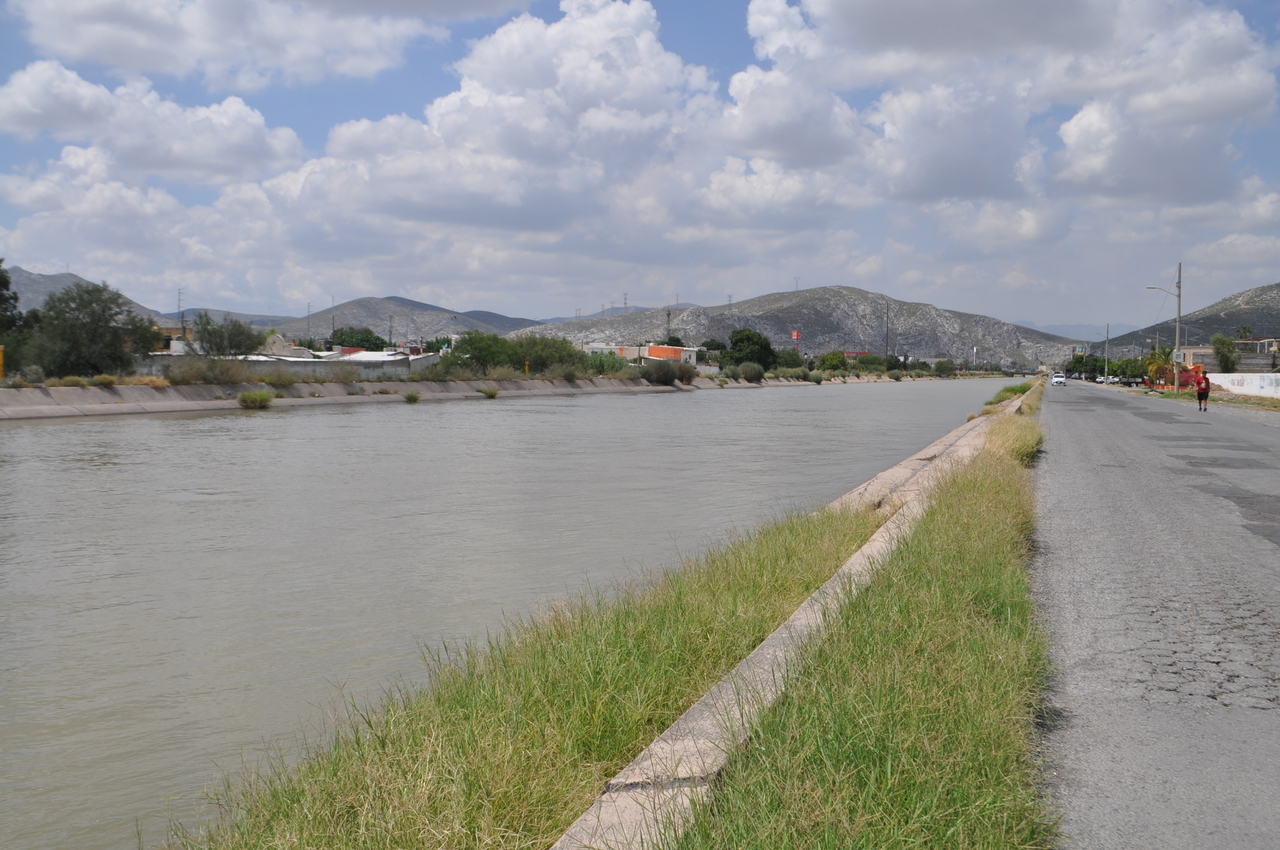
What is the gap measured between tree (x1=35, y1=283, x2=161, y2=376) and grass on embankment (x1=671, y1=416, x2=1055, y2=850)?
Answer: 46.3 metres

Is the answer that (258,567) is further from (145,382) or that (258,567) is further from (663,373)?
(663,373)

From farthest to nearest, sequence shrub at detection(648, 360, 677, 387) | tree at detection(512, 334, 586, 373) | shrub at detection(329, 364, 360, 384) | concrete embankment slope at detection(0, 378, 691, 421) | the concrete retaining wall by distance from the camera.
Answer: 1. shrub at detection(648, 360, 677, 387)
2. tree at detection(512, 334, 586, 373)
3. the concrete retaining wall
4. shrub at detection(329, 364, 360, 384)
5. concrete embankment slope at detection(0, 378, 691, 421)

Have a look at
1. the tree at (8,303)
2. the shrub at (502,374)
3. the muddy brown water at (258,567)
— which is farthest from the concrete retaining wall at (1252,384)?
the tree at (8,303)

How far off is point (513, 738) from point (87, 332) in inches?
1874

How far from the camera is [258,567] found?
A: 10297 millimetres

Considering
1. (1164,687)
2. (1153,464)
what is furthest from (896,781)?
(1153,464)

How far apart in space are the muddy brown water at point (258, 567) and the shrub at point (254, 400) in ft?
50.3

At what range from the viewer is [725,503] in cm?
1505

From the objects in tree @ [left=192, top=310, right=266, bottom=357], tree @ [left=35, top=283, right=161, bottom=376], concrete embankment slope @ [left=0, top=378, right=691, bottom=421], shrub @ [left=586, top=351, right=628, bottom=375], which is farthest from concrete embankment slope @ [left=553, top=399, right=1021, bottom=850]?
tree @ [left=192, top=310, right=266, bottom=357]

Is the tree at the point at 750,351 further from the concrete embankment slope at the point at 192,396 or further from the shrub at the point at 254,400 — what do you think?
the shrub at the point at 254,400

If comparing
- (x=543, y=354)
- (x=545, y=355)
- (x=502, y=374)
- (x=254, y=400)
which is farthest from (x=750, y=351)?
(x=254, y=400)

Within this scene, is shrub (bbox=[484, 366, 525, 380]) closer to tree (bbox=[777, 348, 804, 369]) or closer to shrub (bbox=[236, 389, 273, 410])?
shrub (bbox=[236, 389, 273, 410])

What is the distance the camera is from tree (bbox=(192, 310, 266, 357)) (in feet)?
236

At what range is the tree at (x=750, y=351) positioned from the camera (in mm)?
133750
